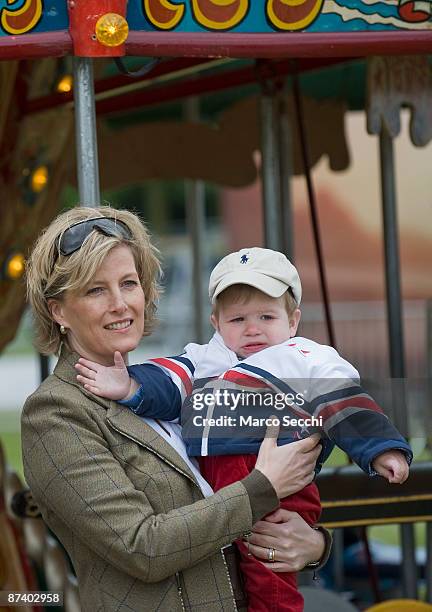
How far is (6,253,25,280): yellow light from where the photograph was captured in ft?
14.3

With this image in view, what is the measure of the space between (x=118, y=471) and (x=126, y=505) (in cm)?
6

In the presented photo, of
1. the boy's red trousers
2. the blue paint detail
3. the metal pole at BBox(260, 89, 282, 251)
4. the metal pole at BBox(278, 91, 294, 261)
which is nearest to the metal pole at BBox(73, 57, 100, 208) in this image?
the blue paint detail

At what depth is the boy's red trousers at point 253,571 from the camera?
2160 mm

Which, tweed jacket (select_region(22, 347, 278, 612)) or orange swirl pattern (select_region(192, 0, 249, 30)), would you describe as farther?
orange swirl pattern (select_region(192, 0, 249, 30))

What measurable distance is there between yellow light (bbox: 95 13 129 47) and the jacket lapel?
2.42 feet

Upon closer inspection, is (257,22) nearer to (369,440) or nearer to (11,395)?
(369,440)

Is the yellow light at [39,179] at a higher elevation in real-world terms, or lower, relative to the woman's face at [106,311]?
higher

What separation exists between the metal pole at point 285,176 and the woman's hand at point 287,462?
6.30ft

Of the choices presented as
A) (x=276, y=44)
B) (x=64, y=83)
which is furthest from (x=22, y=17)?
(x=64, y=83)

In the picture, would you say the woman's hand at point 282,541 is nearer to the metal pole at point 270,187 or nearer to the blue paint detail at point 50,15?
the blue paint detail at point 50,15

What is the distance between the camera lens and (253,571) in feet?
7.13

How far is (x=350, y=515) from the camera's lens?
352 centimetres

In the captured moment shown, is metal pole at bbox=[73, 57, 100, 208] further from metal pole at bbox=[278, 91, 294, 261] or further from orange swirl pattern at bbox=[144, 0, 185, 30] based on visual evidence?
metal pole at bbox=[278, 91, 294, 261]

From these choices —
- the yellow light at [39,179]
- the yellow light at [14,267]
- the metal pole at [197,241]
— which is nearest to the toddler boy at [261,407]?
the yellow light at [14,267]
